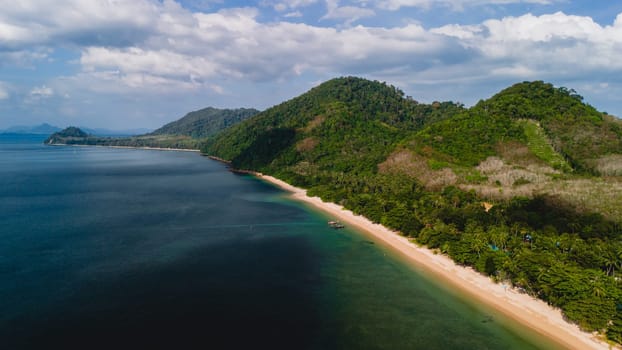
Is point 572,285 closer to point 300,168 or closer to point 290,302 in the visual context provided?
point 290,302

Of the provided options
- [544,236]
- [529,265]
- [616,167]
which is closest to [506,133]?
[616,167]

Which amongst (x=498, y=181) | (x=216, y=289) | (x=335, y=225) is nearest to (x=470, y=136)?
(x=498, y=181)

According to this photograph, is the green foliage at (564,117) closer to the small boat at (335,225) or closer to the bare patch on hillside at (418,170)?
the bare patch on hillside at (418,170)

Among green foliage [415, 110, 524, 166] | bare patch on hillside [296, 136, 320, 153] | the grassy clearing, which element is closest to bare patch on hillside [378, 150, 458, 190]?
green foliage [415, 110, 524, 166]

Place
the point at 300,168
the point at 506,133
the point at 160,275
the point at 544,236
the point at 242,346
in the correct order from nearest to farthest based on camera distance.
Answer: the point at 242,346 → the point at 160,275 → the point at 544,236 → the point at 506,133 → the point at 300,168

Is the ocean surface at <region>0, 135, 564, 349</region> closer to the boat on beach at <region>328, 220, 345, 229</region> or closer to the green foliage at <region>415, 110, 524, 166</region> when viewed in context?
the boat on beach at <region>328, 220, 345, 229</region>

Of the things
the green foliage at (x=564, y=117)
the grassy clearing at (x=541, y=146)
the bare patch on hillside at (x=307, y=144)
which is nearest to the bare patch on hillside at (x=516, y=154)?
the grassy clearing at (x=541, y=146)
